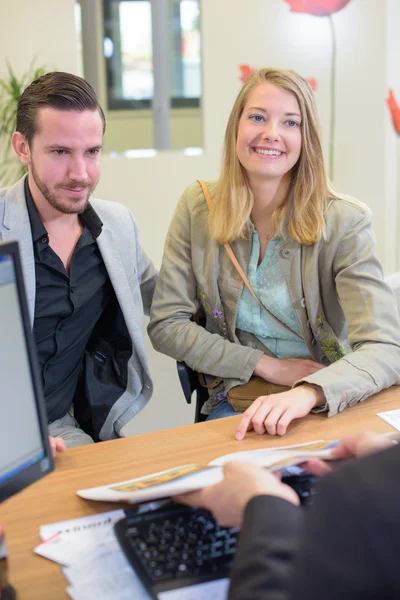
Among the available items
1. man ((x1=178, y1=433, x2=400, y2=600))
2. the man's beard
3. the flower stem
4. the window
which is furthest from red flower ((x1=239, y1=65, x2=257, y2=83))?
man ((x1=178, y1=433, x2=400, y2=600))

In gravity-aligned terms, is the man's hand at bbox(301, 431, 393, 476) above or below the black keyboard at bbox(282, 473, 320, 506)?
above

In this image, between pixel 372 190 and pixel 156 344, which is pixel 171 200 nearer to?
pixel 372 190

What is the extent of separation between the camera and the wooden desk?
3.25 ft

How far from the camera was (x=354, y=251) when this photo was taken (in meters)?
1.79

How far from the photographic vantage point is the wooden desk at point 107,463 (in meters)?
0.99

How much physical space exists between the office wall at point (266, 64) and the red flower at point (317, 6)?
0.12ft

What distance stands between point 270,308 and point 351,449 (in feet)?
2.54

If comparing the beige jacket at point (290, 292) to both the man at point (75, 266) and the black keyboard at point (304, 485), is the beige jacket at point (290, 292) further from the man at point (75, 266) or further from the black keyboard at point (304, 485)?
the black keyboard at point (304, 485)

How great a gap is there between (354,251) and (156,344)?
58cm

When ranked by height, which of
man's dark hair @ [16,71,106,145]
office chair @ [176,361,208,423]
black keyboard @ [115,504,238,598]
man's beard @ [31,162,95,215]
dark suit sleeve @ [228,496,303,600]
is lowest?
office chair @ [176,361,208,423]

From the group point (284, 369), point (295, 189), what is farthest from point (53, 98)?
point (284, 369)

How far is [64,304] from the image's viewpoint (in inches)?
69.2

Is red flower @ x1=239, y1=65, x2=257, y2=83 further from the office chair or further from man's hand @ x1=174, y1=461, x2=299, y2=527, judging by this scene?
man's hand @ x1=174, y1=461, x2=299, y2=527

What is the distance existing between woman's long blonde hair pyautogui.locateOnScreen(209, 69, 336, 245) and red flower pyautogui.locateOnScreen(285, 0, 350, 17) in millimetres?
2704
